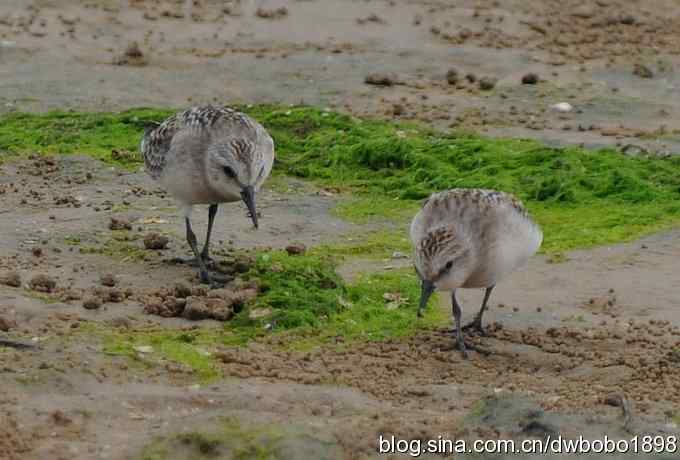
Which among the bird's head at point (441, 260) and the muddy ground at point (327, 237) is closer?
the muddy ground at point (327, 237)

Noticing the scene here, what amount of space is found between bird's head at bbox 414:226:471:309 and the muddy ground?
0.51 metres

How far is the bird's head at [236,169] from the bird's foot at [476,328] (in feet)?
5.63

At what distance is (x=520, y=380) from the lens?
28.2ft

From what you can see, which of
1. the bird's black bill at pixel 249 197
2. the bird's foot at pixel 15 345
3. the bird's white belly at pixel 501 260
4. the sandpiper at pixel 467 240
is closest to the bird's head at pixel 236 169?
the bird's black bill at pixel 249 197

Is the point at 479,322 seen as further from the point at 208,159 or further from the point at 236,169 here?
the point at 208,159

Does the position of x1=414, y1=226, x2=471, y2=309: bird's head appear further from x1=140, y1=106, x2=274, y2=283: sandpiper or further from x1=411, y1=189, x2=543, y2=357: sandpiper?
x1=140, y1=106, x2=274, y2=283: sandpiper

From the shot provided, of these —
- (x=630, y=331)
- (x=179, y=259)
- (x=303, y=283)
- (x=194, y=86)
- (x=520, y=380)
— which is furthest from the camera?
(x=194, y=86)

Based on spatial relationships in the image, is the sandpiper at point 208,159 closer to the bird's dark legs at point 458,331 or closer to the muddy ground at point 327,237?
the muddy ground at point 327,237

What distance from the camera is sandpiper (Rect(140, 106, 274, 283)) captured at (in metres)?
10.3

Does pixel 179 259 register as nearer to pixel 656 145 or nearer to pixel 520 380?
pixel 520 380

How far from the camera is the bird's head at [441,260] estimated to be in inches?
344

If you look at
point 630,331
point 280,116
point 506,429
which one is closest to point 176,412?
point 506,429

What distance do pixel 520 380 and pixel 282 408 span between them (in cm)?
160

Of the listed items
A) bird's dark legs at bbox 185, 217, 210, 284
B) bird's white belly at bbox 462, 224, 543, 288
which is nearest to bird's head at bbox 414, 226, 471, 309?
bird's white belly at bbox 462, 224, 543, 288
